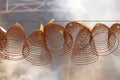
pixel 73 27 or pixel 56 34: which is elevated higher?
pixel 73 27

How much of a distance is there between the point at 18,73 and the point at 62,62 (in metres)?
0.74

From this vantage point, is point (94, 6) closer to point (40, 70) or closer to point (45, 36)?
point (40, 70)

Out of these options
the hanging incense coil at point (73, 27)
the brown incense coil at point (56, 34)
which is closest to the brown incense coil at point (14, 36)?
the brown incense coil at point (56, 34)

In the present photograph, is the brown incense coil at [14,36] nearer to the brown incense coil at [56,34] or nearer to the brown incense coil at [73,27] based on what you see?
the brown incense coil at [56,34]

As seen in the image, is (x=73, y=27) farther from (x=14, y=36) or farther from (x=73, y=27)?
(x=14, y=36)

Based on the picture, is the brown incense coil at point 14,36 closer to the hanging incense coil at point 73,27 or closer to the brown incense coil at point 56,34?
the brown incense coil at point 56,34

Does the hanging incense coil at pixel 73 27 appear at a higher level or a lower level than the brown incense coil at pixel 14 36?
higher

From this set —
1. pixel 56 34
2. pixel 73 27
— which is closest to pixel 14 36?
pixel 56 34

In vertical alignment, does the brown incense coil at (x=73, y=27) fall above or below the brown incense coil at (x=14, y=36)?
above

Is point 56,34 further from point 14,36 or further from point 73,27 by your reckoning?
point 14,36

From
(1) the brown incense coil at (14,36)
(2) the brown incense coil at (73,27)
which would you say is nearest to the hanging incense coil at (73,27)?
(2) the brown incense coil at (73,27)

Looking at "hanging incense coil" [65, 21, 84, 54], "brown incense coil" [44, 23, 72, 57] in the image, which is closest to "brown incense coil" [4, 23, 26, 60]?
"brown incense coil" [44, 23, 72, 57]

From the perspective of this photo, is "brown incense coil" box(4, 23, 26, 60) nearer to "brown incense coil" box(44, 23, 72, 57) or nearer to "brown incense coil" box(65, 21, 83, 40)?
"brown incense coil" box(44, 23, 72, 57)

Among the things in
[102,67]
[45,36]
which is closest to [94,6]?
[102,67]
